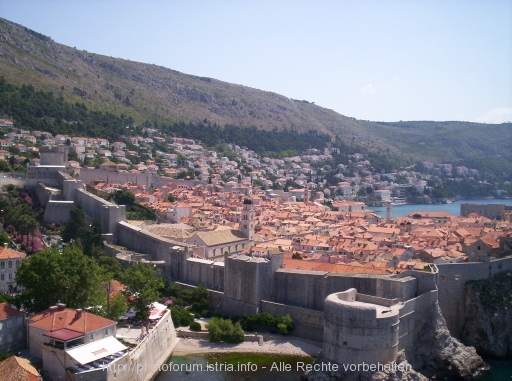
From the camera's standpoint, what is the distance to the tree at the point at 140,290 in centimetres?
2469

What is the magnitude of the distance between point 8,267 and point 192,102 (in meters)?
109

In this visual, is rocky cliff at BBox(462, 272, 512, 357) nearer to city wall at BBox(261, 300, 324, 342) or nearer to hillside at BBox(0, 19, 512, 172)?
city wall at BBox(261, 300, 324, 342)

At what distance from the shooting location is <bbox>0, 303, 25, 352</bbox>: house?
20031 millimetres

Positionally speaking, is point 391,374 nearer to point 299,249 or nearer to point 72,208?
point 299,249

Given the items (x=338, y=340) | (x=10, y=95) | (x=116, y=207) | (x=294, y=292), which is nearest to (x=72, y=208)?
(x=116, y=207)

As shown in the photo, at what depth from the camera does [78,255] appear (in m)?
23.5

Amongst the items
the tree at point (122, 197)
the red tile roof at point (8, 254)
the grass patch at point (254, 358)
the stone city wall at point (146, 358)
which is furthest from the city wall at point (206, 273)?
the tree at point (122, 197)

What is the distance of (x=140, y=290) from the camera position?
25250mm

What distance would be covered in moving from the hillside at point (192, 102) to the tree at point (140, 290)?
208ft

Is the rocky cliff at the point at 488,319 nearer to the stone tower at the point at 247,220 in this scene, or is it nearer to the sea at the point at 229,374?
the sea at the point at 229,374

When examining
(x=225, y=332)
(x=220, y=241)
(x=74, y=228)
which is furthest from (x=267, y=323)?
(x=74, y=228)

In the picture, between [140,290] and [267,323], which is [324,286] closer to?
[267,323]

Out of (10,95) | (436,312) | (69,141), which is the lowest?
(436,312)

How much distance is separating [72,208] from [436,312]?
2423cm
